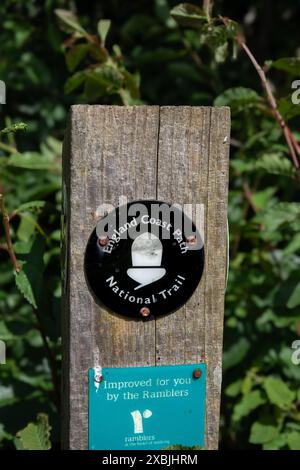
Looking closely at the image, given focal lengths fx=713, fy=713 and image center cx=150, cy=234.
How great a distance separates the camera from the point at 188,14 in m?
1.96

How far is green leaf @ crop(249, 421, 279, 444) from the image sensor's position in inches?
84.5

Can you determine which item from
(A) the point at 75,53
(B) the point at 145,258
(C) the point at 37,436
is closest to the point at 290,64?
(A) the point at 75,53

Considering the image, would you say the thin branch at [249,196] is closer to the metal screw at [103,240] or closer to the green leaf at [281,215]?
the green leaf at [281,215]

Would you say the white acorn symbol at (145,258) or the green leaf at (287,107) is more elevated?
the green leaf at (287,107)

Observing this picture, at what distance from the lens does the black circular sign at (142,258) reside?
147cm

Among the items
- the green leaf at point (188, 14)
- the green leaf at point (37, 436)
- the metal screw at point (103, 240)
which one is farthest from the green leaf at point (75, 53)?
the green leaf at point (37, 436)

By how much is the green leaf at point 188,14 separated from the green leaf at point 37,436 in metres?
1.13

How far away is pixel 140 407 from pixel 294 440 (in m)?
0.77

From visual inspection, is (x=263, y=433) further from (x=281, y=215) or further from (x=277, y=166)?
(x=277, y=166)

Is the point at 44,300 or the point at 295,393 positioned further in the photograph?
the point at 295,393

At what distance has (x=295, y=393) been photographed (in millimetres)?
2273
